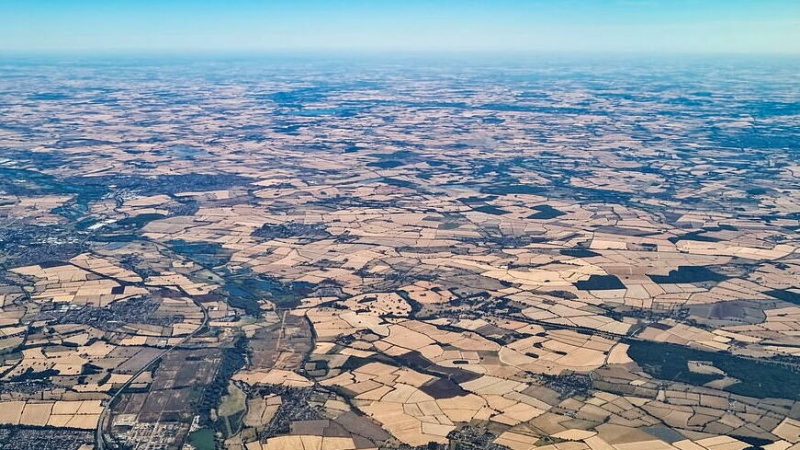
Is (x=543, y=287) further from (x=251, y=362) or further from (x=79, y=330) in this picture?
(x=79, y=330)

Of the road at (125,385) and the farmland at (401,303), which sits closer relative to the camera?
the road at (125,385)

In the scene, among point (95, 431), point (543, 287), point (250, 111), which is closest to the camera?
point (95, 431)

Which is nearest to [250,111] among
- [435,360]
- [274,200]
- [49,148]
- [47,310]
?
[49,148]

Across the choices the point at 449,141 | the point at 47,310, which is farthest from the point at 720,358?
the point at 449,141

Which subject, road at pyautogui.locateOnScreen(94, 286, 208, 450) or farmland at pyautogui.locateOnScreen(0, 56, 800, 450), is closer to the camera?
road at pyautogui.locateOnScreen(94, 286, 208, 450)

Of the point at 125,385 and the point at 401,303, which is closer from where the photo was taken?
the point at 125,385

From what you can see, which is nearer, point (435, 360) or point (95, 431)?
point (95, 431)

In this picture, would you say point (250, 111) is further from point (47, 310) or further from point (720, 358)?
point (720, 358)

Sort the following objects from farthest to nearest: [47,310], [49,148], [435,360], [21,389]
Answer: [49,148]
[47,310]
[435,360]
[21,389]

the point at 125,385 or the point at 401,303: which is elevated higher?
the point at 401,303
